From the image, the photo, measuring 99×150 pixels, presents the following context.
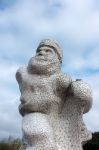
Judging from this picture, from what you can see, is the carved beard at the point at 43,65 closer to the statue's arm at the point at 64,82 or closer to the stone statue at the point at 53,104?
the stone statue at the point at 53,104

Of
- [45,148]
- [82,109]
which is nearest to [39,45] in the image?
[82,109]

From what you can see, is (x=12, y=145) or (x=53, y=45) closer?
(x=53, y=45)

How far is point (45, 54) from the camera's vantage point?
741 cm

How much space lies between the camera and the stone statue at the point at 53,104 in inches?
271

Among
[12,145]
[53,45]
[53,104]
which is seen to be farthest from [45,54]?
[12,145]

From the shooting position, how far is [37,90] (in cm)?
705

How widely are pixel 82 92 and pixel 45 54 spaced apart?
0.98 m

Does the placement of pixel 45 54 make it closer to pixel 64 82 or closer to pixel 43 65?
pixel 43 65

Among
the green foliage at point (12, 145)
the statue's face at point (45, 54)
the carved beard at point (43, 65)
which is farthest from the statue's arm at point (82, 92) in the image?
the green foliage at point (12, 145)

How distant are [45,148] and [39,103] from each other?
744 mm

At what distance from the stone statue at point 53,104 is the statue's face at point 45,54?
0.05 ft

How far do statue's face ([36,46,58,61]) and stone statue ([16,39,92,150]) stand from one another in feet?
0.05

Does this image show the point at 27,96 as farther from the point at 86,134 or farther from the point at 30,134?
the point at 86,134

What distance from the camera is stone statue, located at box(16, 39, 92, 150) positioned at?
6887 mm
